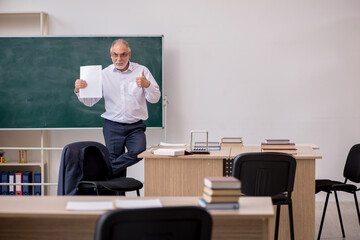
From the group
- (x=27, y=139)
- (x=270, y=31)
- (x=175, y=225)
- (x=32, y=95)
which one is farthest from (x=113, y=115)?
(x=175, y=225)

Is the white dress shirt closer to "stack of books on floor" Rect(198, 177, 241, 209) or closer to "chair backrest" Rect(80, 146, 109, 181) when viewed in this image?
"chair backrest" Rect(80, 146, 109, 181)

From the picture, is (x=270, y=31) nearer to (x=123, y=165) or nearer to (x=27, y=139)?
(x=123, y=165)

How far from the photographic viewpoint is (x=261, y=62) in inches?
241

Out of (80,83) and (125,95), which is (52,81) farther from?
(80,83)

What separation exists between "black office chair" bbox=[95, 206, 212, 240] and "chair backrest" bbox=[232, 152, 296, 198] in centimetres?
172

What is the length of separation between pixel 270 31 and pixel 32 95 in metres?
3.00

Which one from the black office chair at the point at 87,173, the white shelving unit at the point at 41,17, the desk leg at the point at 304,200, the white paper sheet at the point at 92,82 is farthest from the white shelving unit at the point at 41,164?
the desk leg at the point at 304,200

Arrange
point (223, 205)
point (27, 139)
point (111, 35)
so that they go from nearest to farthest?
1. point (223, 205)
2. point (111, 35)
3. point (27, 139)

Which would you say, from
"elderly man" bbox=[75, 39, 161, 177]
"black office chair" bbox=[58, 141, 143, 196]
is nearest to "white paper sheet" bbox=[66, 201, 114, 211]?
"black office chair" bbox=[58, 141, 143, 196]

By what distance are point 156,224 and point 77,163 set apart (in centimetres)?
234

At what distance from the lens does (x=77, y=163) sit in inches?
151

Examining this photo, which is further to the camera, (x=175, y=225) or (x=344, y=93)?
(x=344, y=93)

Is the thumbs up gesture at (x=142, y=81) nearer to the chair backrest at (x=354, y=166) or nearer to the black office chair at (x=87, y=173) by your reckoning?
the black office chair at (x=87, y=173)

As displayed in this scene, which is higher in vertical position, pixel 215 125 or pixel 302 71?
pixel 302 71
